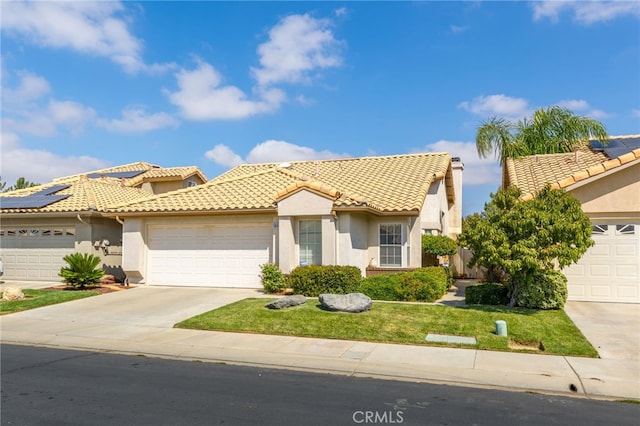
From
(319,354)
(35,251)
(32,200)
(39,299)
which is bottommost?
(319,354)

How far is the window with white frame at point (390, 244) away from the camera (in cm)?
1762

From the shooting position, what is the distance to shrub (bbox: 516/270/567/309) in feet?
42.5

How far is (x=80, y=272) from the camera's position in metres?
17.5

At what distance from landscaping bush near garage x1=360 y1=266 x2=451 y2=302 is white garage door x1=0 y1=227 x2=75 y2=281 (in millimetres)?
12368

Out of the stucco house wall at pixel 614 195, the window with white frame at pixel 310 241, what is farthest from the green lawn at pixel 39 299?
the stucco house wall at pixel 614 195

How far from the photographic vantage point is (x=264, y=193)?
60.7 ft

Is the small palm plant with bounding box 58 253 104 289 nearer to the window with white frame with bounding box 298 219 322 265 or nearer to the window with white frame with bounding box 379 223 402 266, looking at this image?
the window with white frame with bounding box 298 219 322 265

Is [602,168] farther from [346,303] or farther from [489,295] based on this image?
[346,303]

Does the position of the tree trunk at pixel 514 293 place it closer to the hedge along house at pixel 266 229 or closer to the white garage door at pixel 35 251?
the hedge along house at pixel 266 229

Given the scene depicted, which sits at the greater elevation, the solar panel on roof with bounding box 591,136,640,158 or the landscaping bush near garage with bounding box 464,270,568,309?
the solar panel on roof with bounding box 591,136,640,158

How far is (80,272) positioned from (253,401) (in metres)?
13.2

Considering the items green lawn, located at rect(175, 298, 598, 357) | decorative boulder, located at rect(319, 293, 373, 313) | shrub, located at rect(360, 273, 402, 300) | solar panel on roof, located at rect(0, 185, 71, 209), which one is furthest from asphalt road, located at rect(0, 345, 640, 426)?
solar panel on roof, located at rect(0, 185, 71, 209)

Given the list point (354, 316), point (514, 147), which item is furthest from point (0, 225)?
point (514, 147)

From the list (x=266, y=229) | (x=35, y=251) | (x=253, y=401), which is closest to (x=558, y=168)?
(x=266, y=229)
